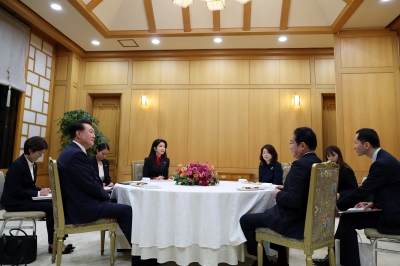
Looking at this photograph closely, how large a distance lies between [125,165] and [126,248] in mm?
3754

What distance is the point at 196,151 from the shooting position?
650 centimetres

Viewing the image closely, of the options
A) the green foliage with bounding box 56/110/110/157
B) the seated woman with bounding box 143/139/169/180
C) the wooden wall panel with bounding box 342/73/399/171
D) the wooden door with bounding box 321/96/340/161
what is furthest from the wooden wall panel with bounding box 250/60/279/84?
the green foliage with bounding box 56/110/110/157

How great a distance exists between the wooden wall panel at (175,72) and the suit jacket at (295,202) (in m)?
4.91

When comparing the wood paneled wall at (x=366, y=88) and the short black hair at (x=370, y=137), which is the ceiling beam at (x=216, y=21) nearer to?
the wood paneled wall at (x=366, y=88)

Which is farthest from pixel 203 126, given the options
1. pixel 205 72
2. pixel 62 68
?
pixel 62 68

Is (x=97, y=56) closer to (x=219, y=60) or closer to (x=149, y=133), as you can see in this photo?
(x=149, y=133)

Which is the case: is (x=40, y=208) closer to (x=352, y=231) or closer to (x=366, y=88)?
(x=352, y=231)

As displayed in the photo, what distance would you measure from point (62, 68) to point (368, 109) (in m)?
6.67

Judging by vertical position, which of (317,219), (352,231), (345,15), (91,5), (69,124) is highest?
(91,5)

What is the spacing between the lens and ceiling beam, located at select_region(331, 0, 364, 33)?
→ 177 inches

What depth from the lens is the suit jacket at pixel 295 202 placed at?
207 centimetres

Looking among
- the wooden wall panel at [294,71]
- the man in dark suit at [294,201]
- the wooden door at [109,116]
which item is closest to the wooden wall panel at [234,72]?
the wooden wall panel at [294,71]

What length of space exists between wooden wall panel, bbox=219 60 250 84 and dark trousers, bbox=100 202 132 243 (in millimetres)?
4672

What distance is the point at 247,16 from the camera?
17.5 ft
